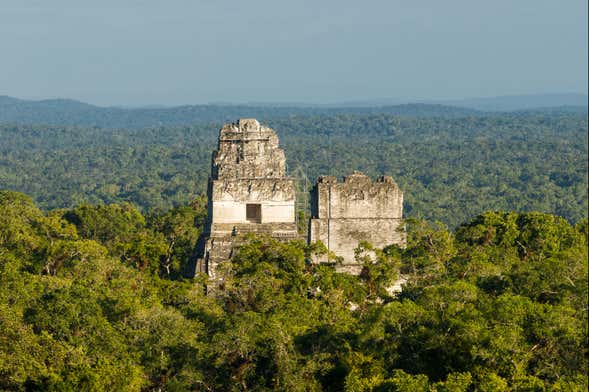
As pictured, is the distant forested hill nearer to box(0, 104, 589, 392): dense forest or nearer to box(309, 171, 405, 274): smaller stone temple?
box(0, 104, 589, 392): dense forest

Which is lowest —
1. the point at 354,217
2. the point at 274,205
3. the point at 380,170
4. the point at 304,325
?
the point at 304,325

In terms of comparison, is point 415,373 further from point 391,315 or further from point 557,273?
point 557,273

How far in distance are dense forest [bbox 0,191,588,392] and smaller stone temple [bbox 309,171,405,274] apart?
432mm

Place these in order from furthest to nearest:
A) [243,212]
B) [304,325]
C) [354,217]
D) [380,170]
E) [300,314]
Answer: [380,170] → [243,212] → [354,217] → [300,314] → [304,325]

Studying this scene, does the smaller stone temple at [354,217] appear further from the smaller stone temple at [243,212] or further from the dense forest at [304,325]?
the smaller stone temple at [243,212]

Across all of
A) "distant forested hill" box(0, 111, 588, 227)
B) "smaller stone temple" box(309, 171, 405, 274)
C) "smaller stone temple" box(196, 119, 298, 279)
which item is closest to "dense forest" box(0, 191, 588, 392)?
"smaller stone temple" box(309, 171, 405, 274)

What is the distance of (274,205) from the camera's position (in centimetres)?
3123

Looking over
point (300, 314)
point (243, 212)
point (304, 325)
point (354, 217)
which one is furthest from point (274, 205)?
point (304, 325)

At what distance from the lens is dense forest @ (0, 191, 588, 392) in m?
19.3

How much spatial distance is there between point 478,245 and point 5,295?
13.1 m

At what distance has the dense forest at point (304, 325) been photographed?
19.3m

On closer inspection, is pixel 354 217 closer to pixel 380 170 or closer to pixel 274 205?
pixel 274 205

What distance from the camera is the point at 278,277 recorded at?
26547 millimetres

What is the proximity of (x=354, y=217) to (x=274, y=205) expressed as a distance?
8.85ft
